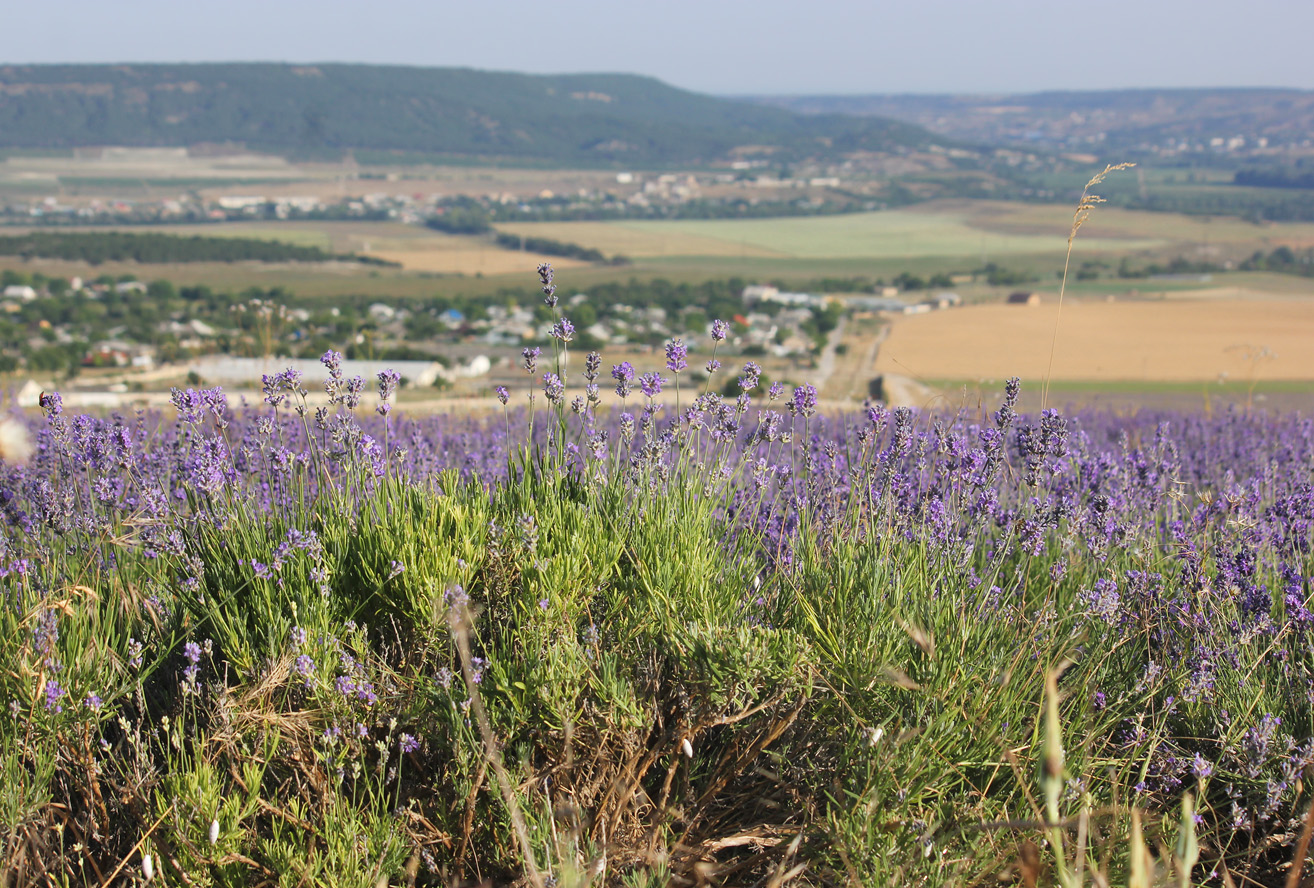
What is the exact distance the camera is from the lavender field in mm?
2062

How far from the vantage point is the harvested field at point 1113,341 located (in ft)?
105

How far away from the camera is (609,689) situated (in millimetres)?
2223

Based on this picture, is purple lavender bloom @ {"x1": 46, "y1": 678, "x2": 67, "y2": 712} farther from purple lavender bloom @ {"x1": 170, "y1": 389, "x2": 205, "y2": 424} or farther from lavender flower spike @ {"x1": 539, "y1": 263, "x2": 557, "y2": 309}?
lavender flower spike @ {"x1": 539, "y1": 263, "x2": 557, "y2": 309}

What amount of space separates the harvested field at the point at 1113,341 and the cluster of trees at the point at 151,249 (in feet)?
218

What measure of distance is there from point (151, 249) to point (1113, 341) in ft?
297

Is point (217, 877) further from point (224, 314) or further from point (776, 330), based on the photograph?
point (224, 314)

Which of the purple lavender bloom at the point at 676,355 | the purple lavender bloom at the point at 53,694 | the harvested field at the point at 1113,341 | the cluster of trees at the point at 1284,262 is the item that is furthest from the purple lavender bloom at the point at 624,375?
the cluster of trees at the point at 1284,262

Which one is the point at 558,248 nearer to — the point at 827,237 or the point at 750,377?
the point at 827,237

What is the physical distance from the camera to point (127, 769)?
7.60ft

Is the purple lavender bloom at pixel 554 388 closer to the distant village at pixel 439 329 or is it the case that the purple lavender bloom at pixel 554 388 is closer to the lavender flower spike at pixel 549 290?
the lavender flower spike at pixel 549 290

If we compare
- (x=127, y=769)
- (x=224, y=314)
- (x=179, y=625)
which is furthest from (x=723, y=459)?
(x=224, y=314)

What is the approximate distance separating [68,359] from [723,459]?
147 ft

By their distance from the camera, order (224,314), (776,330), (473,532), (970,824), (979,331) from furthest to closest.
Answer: (224,314)
(776,330)
(979,331)
(473,532)
(970,824)

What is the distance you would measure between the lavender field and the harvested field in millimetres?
23512
